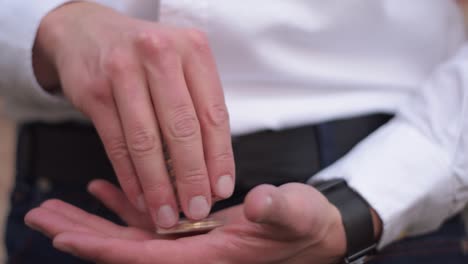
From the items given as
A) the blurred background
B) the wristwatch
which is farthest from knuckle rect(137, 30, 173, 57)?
the blurred background

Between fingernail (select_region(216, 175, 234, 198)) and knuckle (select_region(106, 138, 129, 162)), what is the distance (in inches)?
4.1

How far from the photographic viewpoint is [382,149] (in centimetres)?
66

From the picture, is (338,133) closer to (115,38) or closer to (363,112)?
(363,112)

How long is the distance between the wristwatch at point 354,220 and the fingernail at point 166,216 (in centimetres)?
18

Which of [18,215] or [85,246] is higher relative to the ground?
[85,246]

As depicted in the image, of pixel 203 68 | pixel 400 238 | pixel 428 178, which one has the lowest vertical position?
pixel 400 238

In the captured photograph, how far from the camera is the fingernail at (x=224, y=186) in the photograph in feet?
1.75

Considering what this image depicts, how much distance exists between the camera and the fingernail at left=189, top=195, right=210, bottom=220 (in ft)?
1.73

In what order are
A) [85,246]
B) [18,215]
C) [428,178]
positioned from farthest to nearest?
1. [18,215]
2. [428,178]
3. [85,246]

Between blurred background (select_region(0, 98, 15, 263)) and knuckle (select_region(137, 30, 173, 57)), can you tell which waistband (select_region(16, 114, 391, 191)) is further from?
blurred background (select_region(0, 98, 15, 263))

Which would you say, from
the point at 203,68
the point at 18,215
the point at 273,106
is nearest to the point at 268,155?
the point at 273,106

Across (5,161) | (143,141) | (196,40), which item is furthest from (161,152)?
(5,161)

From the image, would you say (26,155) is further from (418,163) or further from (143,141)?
(418,163)

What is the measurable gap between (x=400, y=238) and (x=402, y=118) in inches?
6.7
